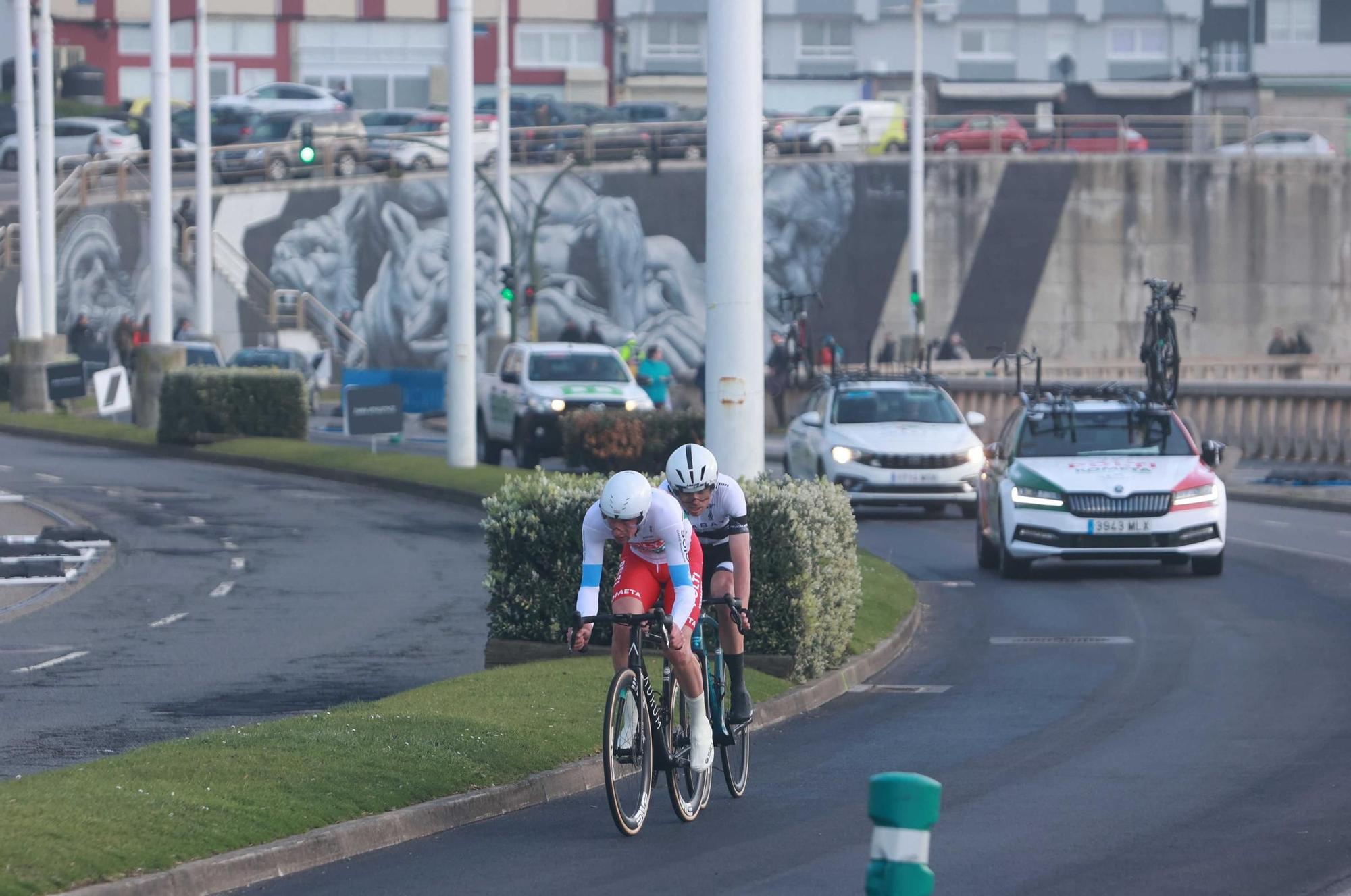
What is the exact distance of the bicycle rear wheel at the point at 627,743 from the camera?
27.8 ft

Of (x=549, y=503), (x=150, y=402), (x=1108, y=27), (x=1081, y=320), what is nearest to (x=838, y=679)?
(x=549, y=503)

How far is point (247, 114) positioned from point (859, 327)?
868 inches

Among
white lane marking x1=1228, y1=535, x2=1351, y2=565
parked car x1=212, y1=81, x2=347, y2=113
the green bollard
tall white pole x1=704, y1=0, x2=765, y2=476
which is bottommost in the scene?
white lane marking x1=1228, y1=535, x2=1351, y2=565

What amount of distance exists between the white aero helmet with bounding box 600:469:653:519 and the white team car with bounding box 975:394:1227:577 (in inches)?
455

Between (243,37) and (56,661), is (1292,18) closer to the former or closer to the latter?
(243,37)

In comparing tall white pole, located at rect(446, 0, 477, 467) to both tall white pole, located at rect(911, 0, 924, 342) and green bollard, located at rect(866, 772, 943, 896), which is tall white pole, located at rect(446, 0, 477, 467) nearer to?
tall white pole, located at rect(911, 0, 924, 342)

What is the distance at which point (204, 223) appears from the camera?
3938 centimetres

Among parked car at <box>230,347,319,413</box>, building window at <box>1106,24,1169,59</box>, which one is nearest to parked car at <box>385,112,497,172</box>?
parked car at <box>230,347,319,413</box>

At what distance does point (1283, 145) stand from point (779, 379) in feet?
96.6

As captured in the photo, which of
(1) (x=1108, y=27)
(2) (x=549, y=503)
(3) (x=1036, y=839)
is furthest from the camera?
(1) (x=1108, y=27)

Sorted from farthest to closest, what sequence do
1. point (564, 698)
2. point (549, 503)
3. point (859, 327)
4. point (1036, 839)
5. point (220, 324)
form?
point (859, 327) < point (220, 324) < point (549, 503) < point (564, 698) < point (1036, 839)

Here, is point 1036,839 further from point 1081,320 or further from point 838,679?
point 1081,320

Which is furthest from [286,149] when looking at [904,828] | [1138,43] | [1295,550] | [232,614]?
[904,828]

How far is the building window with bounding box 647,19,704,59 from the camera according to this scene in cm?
9125
